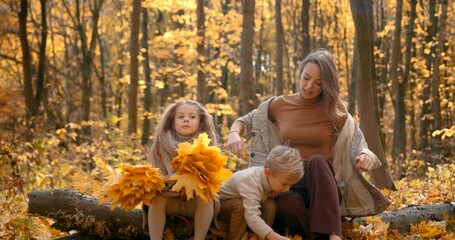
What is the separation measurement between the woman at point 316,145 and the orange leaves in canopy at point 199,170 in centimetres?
60

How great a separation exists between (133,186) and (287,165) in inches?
38.8

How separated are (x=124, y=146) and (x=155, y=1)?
4.69 meters

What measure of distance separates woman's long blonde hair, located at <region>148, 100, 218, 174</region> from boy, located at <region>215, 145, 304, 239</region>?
456 millimetres

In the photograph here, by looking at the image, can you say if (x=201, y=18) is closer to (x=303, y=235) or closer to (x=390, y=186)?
(x=390, y=186)

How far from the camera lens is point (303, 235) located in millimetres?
4020

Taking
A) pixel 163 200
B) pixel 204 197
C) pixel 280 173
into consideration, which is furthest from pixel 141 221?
pixel 280 173

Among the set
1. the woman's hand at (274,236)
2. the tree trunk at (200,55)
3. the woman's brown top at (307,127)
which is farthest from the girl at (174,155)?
the tree trunk at (200,55)

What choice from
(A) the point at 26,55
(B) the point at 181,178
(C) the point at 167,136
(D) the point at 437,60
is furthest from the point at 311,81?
(D) the point at 437,60

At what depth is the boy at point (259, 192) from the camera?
12.0 feet

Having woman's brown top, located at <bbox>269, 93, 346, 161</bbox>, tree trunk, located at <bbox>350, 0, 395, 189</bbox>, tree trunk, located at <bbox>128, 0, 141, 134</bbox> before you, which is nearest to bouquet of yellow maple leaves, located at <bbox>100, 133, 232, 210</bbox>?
woman's brown top, located at <bbox>269, 93, 346, 161</bbox>

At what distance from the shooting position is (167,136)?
162 inches

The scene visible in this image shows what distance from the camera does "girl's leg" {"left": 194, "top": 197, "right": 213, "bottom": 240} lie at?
3.70 m

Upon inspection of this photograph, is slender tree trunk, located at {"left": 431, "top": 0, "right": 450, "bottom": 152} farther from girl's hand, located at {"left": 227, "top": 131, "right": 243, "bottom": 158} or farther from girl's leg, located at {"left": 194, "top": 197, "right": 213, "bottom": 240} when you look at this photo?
girl's leg, located at {"left": 194, "top": 197, "right": 213, "bottom": 240}

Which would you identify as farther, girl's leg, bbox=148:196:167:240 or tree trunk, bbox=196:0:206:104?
tree trunk, bbox=196:0:206:104
